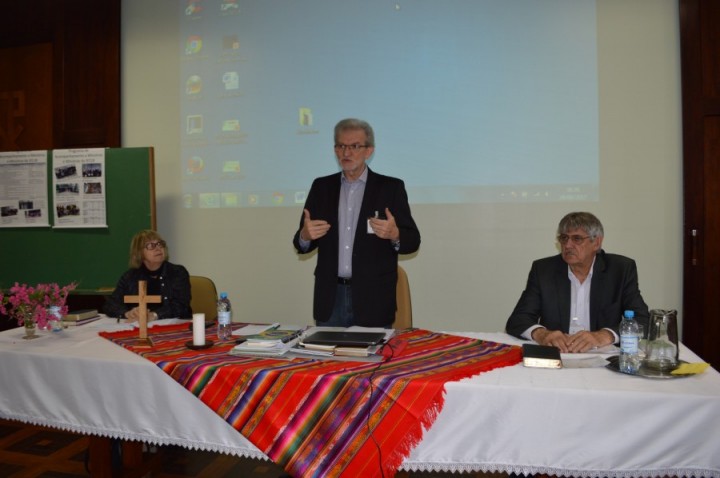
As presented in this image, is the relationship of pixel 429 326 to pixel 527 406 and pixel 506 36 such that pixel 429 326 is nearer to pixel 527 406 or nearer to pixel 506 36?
pixel 506 36

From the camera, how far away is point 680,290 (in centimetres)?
354

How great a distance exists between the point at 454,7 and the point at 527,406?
3.03 m

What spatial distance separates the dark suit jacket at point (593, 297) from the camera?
220cm

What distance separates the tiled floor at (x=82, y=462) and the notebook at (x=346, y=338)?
3.28ft

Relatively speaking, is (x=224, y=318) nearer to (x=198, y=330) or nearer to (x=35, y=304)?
(x=198, y=330)

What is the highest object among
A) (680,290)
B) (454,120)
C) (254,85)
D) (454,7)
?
(454,7)

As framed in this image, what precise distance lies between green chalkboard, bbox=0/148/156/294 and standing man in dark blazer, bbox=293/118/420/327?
2.07 m

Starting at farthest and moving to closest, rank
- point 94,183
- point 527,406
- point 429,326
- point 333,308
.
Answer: point 94,183 < point 429,326 < point 333,308 < point 527,406

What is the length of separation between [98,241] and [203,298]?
168cm

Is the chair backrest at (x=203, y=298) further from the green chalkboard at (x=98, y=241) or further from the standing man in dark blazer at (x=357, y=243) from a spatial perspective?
the green chalkboard at (x=98, y=241)

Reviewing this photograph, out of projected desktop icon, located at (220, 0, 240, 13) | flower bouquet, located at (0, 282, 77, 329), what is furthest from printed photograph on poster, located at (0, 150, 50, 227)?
flower bouquet, located at (0, 282, 77, 329)

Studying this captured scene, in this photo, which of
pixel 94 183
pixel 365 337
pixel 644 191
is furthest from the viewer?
pixel 94 183

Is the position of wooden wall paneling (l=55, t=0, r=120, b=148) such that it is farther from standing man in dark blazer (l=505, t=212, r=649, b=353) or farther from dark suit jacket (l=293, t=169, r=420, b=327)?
standing man in dark blazer (l=505, t=212, r=649, b=353)

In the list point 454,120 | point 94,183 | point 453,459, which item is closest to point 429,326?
point 454,120
